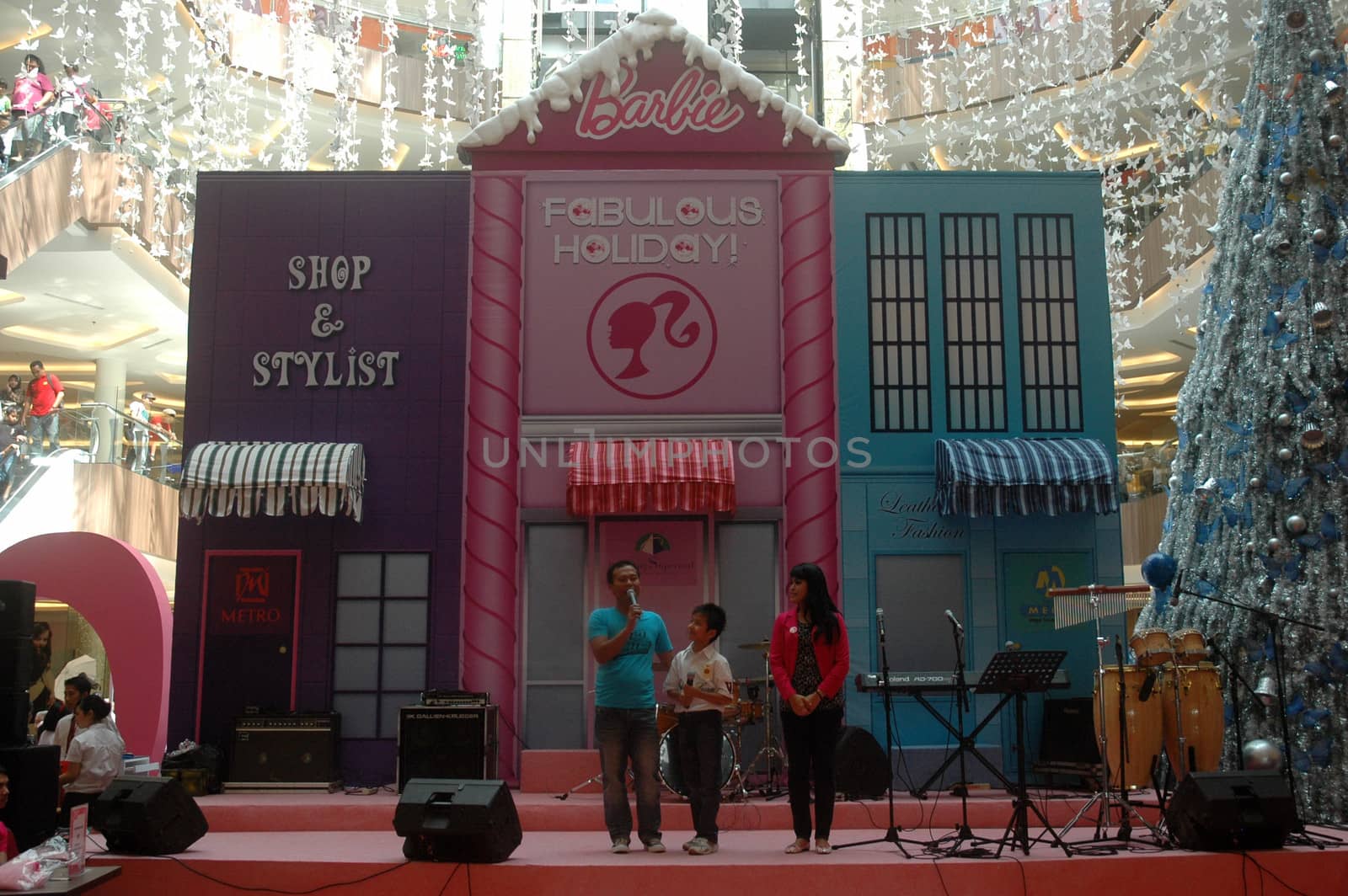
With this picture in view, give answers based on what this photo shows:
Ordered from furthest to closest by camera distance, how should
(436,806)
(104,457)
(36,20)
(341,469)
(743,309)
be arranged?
(36,20) → (104,457) → (743,309) → (341,469) → (436,806)

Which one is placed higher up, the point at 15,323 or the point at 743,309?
the point at 15,323

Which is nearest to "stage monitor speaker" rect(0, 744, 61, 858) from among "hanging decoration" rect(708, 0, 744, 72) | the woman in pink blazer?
the woman in pink blazer

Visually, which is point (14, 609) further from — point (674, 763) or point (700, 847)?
point (674, 763)

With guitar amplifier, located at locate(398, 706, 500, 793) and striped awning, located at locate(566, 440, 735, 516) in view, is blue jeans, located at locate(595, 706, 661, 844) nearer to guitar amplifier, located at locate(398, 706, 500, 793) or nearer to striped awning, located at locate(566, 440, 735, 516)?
guitar amplifier, located at locate(398, 706, 500, 793)

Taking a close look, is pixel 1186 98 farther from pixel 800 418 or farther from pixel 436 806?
pixel 436 806

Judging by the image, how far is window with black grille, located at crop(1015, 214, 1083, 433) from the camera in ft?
38.8

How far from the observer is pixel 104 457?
53.8ft

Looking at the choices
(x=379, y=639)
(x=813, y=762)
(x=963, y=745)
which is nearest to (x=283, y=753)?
(x=379, y=639)

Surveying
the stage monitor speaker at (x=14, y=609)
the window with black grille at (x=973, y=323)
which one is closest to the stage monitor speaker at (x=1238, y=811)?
the window with black grille at (x=973, y=323)

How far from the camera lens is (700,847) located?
Answer: 24.0ft

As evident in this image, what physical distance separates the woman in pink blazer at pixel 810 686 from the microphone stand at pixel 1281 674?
233cm

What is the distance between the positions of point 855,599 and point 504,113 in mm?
5330

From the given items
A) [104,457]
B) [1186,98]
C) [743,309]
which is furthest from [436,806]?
[1186,98]

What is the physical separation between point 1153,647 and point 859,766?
8.03 feet
